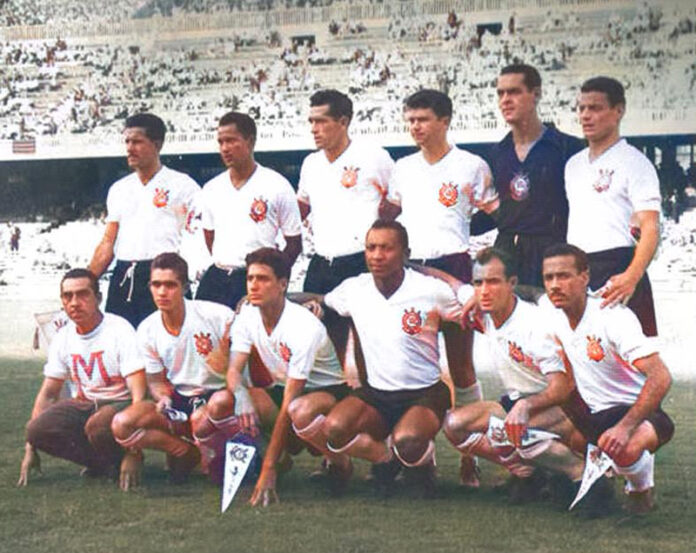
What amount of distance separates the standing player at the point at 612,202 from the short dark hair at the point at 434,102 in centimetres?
46

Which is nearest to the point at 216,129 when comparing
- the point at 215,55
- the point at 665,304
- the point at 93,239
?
the point at 215,55

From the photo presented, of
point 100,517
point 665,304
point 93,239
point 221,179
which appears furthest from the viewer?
point 93,239

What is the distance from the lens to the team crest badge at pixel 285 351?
3574 mm

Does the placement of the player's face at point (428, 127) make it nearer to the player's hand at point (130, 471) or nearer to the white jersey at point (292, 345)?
the white jersey at point (292, 345)

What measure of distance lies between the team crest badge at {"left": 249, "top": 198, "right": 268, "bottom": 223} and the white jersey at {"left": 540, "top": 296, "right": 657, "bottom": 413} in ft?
3.56

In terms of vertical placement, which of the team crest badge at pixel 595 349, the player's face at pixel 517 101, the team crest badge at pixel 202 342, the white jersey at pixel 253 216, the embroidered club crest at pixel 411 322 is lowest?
the team crest badge at pixel 595 349

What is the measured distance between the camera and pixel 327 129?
152 inches

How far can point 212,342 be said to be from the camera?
12.5 feet

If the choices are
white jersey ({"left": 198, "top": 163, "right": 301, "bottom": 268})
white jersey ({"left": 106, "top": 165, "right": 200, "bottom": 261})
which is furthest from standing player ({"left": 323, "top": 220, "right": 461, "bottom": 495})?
white jersey ({"left": 106, "top": 165, "right": 200, "bottom": 261})

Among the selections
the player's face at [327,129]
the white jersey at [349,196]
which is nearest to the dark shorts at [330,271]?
the white jersey at [349,196]

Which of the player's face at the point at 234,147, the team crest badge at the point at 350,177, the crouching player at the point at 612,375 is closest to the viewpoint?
the crouching player at the point at 612,375

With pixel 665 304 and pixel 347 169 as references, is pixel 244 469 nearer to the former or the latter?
pixel 347 169

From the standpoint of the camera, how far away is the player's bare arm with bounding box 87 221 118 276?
162 inches

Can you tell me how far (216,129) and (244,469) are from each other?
137 centimetres
